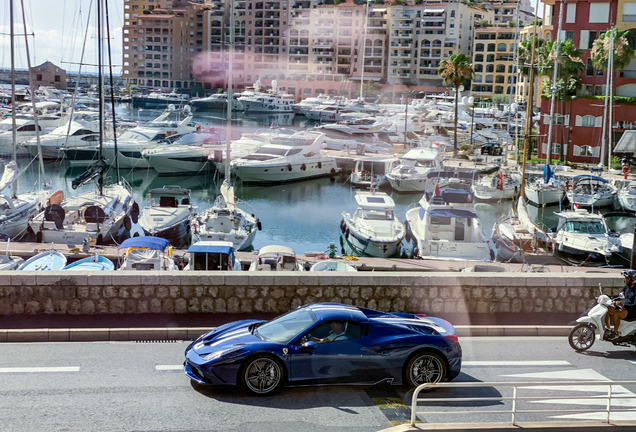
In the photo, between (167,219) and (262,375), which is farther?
(167,219)

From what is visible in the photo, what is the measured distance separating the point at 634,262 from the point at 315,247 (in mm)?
27257

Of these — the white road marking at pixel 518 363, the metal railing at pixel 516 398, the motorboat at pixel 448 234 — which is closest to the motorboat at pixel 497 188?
the motorboat at pixel 448 234

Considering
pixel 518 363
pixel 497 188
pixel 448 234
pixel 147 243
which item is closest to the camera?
pixel 518 363

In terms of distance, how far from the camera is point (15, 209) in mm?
38844

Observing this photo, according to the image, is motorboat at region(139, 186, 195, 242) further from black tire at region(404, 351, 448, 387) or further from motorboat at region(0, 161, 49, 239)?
black tire at region(404, 351, 448, 387)

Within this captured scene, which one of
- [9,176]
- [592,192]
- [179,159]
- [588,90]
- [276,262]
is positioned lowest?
[592,192]

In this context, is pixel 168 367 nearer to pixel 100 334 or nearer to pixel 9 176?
pixel 100 334

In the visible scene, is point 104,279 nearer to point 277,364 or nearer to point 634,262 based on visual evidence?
point 277,364

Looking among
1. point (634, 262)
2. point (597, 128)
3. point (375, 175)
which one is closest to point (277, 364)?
point (634, 262)

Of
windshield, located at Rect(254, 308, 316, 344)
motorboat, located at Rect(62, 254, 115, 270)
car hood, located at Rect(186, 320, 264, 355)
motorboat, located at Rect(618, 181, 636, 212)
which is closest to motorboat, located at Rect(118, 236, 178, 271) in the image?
motorboat, located at Rect(62, 254, 115, 270)

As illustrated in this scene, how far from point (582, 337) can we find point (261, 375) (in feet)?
20.3

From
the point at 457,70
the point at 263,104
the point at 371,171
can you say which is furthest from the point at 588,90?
the point at 263,104

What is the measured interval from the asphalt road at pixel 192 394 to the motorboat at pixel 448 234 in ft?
65.4

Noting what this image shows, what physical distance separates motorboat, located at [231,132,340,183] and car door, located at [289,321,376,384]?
51.4 meters
